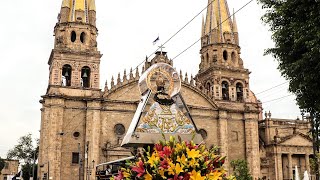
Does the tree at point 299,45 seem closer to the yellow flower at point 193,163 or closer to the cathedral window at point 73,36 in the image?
the yellow flower at point 193,163

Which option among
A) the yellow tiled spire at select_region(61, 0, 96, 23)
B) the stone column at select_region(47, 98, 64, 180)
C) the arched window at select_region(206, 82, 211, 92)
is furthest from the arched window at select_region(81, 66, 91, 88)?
the arched window at select_region(206, 82, 211, 92)

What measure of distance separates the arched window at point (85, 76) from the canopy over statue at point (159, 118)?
85.8 ft

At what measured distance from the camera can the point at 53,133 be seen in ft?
113

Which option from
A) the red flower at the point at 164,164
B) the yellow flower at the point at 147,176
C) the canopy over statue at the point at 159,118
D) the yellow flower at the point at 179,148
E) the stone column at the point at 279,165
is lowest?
the stone column at the point at 279,165

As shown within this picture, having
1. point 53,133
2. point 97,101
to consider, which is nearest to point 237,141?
point 97,101

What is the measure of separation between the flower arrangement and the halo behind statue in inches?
234

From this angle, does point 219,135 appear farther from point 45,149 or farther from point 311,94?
point 311,94

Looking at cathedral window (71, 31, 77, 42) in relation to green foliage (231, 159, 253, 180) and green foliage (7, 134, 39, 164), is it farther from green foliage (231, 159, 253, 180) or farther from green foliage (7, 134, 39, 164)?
green foliage (7, 134, 39, 164)

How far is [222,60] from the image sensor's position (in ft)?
140

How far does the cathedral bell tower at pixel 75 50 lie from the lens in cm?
3669

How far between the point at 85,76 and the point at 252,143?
1684 centimetres

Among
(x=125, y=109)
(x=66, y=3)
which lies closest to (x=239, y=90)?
(x=125, y=109)

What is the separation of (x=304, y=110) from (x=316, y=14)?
3.98 m

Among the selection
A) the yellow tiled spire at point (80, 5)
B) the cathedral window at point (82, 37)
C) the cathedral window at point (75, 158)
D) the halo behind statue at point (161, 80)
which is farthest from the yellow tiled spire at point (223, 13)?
the halo behind statue at point (161, 80)
